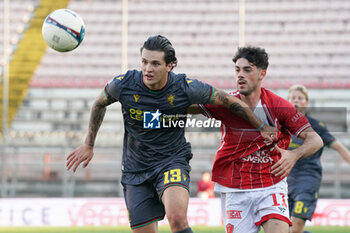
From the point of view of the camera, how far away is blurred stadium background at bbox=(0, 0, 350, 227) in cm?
1962

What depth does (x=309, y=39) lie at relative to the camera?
65.7ft

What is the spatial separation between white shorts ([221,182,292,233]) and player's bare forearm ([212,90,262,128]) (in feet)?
1.90

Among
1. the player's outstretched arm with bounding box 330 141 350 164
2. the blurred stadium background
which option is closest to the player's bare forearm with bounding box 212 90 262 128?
the player's outstretched arm with bounding box 330 141 350 164

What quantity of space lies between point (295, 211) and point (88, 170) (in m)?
9.85

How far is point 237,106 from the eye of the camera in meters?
4.91

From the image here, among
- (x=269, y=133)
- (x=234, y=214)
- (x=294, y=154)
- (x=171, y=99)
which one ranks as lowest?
(x=234, y=214)

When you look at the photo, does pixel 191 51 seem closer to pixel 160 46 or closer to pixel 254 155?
pixel 160 46

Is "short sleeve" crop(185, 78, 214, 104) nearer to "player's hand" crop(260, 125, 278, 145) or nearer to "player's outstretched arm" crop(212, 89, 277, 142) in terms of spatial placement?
"player's outstretched arm" crop(212, 89, 277, 142)

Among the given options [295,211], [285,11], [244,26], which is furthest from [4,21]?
[295,211]

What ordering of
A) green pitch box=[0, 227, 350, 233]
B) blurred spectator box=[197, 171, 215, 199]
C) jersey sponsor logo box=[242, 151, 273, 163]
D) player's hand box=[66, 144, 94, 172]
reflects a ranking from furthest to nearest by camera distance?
blurred spectator box=[197, 171, 215, 199], green pitch box=[0, 227, 350, 233], player's hand box=[66, 144, 94, 172], jersey sponsor logo box=[242, 151, 273, 163]

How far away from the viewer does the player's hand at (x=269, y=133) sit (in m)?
4.83

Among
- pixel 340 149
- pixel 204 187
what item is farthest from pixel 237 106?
pixel 204 187

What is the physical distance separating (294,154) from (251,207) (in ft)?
1.91

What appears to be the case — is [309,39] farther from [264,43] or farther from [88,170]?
[88,170]
